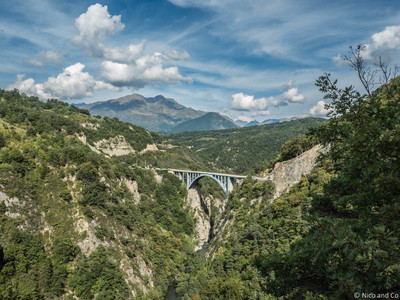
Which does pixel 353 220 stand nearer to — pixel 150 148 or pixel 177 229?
pixel 177 229

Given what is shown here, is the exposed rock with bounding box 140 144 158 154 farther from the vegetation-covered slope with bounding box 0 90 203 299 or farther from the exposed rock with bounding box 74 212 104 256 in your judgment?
the exposed rock with bounding box 74 212 104 256

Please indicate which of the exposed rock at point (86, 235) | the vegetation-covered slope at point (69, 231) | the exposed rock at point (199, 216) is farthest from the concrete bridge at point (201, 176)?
the exposed rock at point (86, 235)

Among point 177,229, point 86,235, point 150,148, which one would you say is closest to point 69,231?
point 86,235

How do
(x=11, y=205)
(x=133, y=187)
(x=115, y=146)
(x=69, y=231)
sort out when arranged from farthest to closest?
(x=115, y=146), (x=133, y=187), (x=69, y=231), (x=11, y=205)

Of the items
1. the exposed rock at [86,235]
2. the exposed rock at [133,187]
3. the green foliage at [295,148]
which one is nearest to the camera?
the exposed rock at [86,235]

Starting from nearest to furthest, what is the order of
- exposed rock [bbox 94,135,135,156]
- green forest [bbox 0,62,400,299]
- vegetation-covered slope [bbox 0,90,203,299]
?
1. green forest [bbox 0,62,400,299]
2. vegetation-covered slope [bbox 0,90,203,299]
3. exposed rock [bbox 94,135,135,156]

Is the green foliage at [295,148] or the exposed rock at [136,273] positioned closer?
the exposed rock at [136,273]

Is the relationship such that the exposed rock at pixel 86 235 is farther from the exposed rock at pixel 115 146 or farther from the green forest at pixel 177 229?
the exposed rock at pixel 115 146

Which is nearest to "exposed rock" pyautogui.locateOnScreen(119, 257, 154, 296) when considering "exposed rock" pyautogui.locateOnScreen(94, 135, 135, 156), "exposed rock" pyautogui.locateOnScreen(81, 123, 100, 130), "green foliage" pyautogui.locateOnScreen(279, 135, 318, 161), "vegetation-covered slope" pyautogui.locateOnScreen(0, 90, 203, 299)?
"vegetation-covered slope" pyautogui.locateOnScreen(0, 90, 203, 299)

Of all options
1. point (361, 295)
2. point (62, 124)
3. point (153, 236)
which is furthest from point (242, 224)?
point (62, 124)

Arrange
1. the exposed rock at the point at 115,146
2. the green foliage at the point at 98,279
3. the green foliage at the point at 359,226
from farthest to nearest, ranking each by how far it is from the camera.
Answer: the exposed rock at the point at 115,146 → the green foliage at the point at 98,279 → the green foliage at the point at 359,226

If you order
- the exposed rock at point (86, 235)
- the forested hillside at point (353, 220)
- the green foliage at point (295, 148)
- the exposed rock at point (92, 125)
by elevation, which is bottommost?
the exposed rock at point (86, 235)

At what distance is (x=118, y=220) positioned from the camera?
1496 inches

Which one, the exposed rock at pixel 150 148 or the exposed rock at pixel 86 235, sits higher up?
the exposed rock at pixel 150 148
